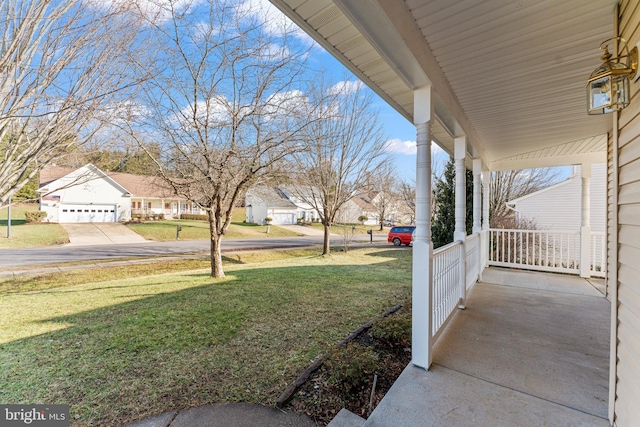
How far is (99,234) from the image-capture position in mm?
16062

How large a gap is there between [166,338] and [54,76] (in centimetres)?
323

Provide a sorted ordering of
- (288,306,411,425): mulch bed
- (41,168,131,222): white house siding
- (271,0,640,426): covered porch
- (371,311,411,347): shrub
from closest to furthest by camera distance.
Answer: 1. (271,0,640,426): covered porch
2. (288,306,411,425): mulch bed
3. (371,311,411,347): shrub
4. (41,168,131,222): white house siding

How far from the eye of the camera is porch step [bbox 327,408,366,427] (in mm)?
1804

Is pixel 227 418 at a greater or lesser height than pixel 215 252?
lesser

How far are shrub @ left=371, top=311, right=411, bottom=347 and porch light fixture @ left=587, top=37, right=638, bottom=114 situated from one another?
8.31 ft

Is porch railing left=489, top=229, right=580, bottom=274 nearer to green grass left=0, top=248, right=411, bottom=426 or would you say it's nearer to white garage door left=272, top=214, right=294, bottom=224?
green grass left=0, top=248, right=411, bottom=426

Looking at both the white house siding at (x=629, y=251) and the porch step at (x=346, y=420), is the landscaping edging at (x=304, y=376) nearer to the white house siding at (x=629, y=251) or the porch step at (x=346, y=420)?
the porch step at (x=346, y=420)

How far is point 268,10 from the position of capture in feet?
14.4

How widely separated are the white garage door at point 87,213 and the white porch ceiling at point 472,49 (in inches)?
969

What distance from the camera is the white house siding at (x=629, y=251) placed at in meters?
1.36

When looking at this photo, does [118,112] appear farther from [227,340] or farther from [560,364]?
[560,364]

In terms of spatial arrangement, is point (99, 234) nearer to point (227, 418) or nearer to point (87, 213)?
point (87, 213)

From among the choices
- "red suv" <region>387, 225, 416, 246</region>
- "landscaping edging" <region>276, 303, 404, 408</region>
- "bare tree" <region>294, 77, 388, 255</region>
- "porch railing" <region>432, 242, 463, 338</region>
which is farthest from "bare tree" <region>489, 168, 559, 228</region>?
"landscaping edging" <region>276, 303, 404, 408</region>

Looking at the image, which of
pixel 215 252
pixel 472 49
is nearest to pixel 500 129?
pixel 472 49
